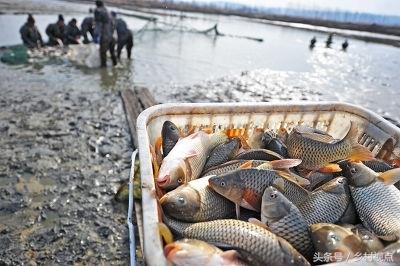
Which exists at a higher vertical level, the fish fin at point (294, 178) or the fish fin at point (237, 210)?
the fish fin at point (294, 178)

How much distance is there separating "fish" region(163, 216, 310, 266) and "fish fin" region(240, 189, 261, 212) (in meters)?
0.37

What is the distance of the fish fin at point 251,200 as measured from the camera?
7.38ft

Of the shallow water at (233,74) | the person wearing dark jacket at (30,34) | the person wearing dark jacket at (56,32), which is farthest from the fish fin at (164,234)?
the person wearing dark jacket at (56,32)

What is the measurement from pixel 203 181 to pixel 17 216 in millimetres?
3061

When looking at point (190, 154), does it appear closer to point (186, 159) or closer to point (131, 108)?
point (186, 159)

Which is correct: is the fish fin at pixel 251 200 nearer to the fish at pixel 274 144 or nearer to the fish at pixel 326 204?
the fish at pixel 326 204

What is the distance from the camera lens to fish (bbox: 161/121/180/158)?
2938 millimetres

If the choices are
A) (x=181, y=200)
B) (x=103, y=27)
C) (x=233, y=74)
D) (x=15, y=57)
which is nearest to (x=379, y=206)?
(x=181, y=200)

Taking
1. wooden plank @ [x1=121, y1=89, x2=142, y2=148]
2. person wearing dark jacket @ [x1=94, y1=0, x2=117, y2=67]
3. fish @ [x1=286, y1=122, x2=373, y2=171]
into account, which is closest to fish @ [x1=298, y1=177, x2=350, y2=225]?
fish @ [x1=286, y1=122, x2=373, y2=171]

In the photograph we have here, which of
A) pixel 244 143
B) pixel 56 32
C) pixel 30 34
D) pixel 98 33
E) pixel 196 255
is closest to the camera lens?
pixel 196 255

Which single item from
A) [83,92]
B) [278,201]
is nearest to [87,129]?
[83,92]

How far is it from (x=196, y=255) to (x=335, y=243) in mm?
816

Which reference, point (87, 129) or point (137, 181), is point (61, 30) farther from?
point (137, 181)

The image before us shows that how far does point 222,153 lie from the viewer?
9.77 ft
